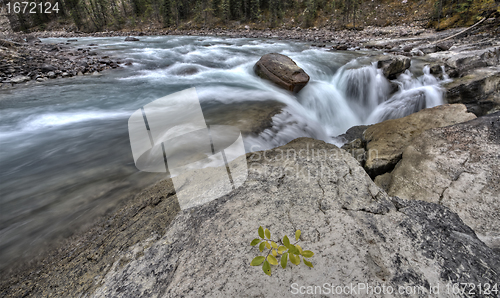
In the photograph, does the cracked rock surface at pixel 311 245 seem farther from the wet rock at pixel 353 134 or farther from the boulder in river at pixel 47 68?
the boulder in river at pixel 47 68

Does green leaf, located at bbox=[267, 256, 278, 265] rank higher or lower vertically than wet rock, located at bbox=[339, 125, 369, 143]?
higher

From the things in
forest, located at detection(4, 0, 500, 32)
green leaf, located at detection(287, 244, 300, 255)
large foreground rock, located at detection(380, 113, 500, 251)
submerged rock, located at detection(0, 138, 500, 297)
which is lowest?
large foreground rock, located at detection(380, 113, 500, 251)

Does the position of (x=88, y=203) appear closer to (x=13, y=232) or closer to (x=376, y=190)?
(x=13, y=232)

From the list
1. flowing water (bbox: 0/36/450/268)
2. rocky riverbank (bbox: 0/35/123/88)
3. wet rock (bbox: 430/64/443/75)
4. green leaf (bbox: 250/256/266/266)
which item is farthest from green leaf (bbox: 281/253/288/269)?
rocky riverbank (bbox: 0/35/123/88)

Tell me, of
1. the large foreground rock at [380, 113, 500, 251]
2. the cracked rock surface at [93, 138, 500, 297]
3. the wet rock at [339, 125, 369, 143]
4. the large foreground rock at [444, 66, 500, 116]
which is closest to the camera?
the cracked rock surface at [93, 138, 500, 297]

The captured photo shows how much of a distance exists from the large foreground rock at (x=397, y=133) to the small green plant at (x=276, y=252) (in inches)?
85.3

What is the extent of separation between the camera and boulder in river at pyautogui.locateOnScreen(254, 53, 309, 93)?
21.4ft

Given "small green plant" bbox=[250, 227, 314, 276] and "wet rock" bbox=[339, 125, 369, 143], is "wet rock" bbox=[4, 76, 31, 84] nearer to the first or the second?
"small green plant" bbox=[250, 227, 314, 276]

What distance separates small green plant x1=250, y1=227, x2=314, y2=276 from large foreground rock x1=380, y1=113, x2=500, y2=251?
160 cm

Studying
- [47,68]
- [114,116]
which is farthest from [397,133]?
[47,68]

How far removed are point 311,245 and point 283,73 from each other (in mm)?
6089

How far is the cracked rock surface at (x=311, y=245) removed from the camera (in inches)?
48.3

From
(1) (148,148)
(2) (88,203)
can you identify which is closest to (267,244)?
(2) (88,203)

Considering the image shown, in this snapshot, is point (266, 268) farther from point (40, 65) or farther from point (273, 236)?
point (40, 65)
